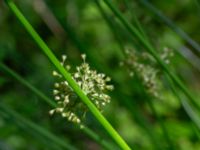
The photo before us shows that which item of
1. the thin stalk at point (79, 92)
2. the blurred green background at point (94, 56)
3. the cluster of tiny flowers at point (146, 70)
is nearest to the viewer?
the thin stalk at point (79, 92)

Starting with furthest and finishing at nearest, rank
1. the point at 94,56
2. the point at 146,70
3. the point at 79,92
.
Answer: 1. the point at 94,56
2. the point at 146,70
3. the point at 79,92

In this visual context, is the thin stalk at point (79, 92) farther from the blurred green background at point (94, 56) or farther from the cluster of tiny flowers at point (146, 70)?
the blurred green background at point (94, 56)

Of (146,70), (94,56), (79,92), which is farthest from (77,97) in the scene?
(94,56)

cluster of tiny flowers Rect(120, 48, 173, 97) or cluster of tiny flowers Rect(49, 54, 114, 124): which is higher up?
cluster of tiny flowers Rect(120, 48, 173, 97)

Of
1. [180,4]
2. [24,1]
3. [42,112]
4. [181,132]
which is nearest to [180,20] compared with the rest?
[180,4]

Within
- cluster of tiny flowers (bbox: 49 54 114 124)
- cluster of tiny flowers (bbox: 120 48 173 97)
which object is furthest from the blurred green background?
cluster of tiny flowers (bbox: 49 54 114 124)

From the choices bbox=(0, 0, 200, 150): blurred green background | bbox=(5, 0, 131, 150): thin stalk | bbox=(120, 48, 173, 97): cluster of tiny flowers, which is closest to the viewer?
bbox=(5, 0, 131, 150): thin stalk

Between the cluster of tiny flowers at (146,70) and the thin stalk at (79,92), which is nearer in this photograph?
the thin stalk at (79,92)

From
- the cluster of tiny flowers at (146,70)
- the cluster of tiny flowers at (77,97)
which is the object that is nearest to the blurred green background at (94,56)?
the cluster of tiny flowers at (146,70)

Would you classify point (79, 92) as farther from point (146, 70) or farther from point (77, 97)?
point (146, 70)

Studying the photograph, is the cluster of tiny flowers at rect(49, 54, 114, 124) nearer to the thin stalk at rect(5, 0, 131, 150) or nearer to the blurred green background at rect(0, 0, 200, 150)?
the thin stalk at rect(5, 0, 131, 150)

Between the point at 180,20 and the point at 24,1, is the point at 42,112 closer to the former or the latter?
the point at 24,1
